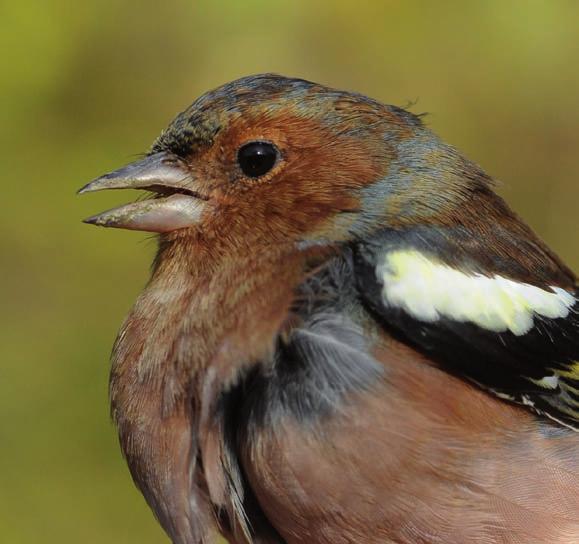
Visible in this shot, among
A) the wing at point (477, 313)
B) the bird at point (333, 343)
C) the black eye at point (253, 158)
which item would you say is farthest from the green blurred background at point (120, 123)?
the wing at point (477, 313)

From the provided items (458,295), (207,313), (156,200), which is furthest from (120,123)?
(458,295)

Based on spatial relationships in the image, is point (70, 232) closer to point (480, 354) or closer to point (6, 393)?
point (6, 393)

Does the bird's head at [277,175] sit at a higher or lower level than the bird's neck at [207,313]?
higher

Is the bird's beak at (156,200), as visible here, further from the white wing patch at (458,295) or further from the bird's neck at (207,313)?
the white wing patch at (458,295)

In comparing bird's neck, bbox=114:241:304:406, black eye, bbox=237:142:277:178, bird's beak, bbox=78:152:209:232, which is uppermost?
black eye, bbox=237:142:277:178

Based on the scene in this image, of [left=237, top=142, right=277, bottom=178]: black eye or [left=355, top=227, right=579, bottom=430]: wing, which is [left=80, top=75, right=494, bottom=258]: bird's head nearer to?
[left=237, top=142, right=277, bottom=178]: black eye

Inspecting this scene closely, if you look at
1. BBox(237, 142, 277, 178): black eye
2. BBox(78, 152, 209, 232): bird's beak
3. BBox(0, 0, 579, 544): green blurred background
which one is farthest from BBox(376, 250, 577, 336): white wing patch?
BBox(0, 0, 579, 544): green blurred background

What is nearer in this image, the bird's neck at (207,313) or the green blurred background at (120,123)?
the bird's neck at (207,313)
